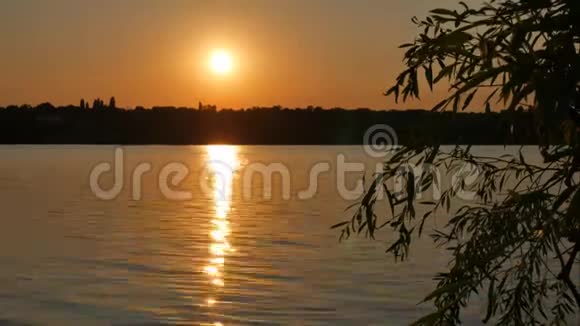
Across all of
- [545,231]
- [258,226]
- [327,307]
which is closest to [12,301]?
[327,307]

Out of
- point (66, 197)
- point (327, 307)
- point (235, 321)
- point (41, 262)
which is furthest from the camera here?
point (66, 197)

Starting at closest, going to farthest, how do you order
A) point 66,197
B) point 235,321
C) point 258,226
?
1. point 235,321
2. point 258,226
3. point 66,197

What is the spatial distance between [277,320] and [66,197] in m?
37.8

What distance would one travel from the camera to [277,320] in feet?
50.5

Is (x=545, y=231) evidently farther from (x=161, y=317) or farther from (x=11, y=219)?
(x=11, y=219)

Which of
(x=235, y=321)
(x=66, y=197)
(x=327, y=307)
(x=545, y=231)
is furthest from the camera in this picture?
(x=66, y=197)

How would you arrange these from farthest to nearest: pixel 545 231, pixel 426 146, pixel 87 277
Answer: pixel 87 277 → pixel 426 146 → pixel 545 231

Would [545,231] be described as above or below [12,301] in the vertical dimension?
above

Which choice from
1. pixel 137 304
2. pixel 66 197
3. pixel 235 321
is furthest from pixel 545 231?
pixel 66 197

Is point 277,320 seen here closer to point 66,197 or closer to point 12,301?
point 12,301

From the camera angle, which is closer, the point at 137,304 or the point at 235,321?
the point at 235,321

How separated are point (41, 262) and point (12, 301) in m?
5.93

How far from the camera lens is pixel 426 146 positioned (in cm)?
773

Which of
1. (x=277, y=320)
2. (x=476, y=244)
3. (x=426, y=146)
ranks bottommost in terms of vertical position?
(x=277, y=320)
